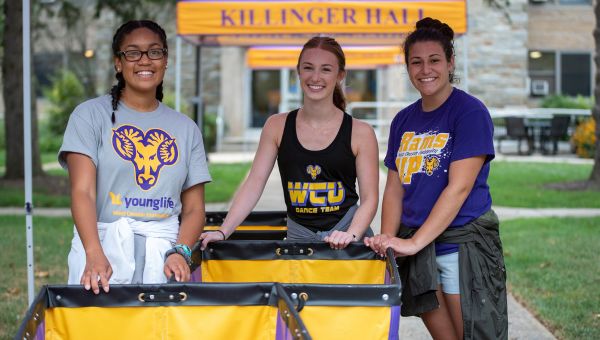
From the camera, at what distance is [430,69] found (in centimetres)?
377

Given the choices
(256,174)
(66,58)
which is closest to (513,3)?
(66,58)

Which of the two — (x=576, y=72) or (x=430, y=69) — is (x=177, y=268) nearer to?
(x=430, y=69)

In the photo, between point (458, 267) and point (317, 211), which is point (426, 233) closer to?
point (458, 267)

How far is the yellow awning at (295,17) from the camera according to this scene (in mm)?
12078

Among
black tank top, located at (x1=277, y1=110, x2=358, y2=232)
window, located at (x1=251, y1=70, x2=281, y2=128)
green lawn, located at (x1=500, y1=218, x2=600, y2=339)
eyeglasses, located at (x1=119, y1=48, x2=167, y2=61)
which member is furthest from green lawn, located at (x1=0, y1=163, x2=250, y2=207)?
window, located at (x1=251, y1=70, x2=281, y2=128)

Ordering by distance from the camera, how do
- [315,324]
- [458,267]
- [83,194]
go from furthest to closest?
[458,267] → [83,194] → [315,324]

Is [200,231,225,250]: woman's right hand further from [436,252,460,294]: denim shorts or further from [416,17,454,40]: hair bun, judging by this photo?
[416,17,454,40]: hair bun

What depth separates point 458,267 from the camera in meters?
3.74

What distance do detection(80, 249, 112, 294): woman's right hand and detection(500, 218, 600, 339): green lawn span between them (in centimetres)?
367

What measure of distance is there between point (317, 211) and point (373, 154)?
13.8 inches

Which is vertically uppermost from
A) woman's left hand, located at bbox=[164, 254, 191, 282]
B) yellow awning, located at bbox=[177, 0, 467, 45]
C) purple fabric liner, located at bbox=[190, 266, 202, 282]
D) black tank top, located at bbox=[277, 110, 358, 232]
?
yellow awning, located at bbox=[177, 0, 467, 45]

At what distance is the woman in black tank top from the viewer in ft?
13.4

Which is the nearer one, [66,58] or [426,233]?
[426,233]

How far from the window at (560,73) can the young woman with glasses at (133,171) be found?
83.6 ft
